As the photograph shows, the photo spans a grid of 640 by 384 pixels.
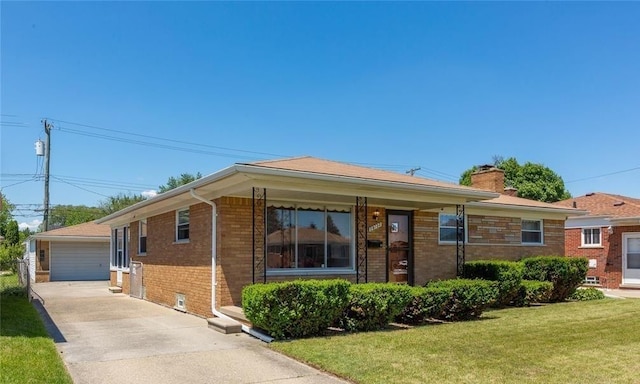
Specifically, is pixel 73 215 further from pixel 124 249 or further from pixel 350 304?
pixel 350 304

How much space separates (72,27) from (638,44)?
50.7 feet

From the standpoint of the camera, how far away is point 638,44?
14.0 m

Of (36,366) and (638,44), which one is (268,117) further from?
(36,366)

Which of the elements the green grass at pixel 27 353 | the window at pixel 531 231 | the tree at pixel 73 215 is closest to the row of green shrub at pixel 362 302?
the green grass at pixel 27 353

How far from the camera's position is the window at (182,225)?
13.2 metres

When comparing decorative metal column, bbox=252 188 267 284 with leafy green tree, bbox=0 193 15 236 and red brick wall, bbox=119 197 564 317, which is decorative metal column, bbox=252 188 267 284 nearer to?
red brick wall, bbox=119 197 564 317

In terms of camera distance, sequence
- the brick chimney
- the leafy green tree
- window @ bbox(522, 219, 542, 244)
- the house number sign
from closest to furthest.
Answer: the house number sign < window @ bbox(522, 219, 542, 244) < the brick chimney < the leafy green tree

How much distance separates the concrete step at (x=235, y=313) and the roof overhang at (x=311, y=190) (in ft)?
7.87

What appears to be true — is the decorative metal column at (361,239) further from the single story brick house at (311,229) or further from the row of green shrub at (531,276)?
the row of green shrub at (531,276)

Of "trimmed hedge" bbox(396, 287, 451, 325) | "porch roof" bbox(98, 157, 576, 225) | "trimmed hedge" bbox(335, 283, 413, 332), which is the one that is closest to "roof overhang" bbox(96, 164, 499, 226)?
"porch roof" bbox(98, 157, 576, 225)

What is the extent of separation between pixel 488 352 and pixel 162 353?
5.06 m

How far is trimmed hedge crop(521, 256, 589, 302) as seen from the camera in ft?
48.5

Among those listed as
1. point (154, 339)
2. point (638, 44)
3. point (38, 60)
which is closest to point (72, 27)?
point (38, 60)

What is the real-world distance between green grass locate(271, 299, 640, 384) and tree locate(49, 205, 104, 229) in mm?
67406
